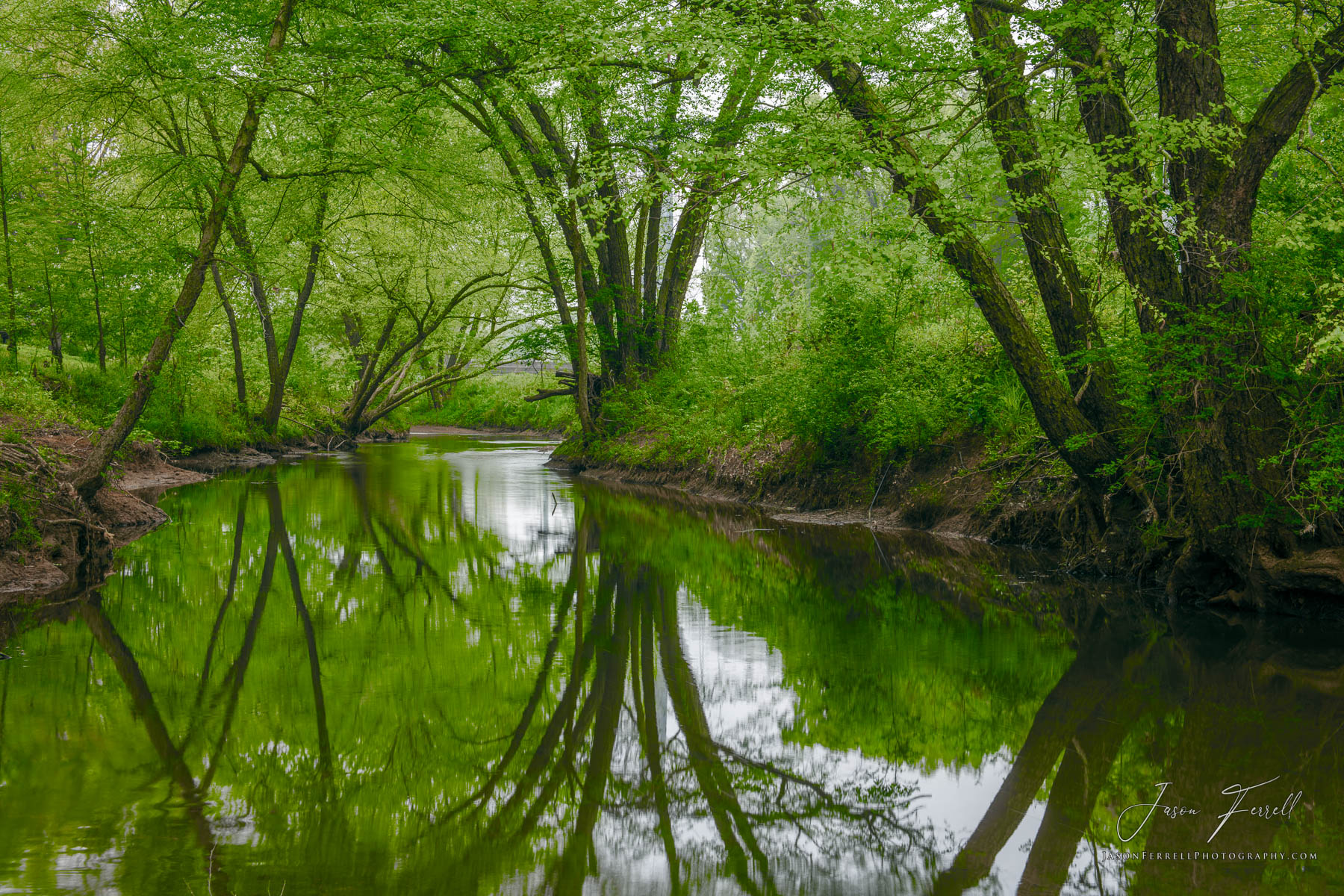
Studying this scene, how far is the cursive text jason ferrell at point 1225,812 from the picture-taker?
3.33 metres

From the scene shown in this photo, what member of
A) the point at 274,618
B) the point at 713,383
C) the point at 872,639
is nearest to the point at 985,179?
the point at 872,639

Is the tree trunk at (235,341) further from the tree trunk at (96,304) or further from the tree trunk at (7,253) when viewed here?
the tree trunk at (7,253)

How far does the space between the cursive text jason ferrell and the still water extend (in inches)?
0.8

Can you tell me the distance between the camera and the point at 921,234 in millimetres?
8047

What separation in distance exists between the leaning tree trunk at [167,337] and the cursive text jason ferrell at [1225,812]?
867cm

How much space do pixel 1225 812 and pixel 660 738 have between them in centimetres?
218

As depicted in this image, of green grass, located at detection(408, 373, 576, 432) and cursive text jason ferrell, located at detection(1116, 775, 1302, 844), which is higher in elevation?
green grass, located at detection(408, 373, 576, 432)

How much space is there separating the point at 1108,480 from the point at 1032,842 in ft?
17.4

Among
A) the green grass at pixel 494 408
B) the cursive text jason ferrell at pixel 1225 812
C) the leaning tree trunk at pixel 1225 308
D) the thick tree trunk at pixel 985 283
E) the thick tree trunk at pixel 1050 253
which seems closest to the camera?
the cursive text jason ferrell at pixel 1225 812

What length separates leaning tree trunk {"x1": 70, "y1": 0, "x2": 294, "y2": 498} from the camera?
30.1ft

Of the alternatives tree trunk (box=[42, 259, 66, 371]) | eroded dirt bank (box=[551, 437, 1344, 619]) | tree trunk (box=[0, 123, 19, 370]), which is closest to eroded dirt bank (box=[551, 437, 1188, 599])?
eroded dirt bank (box=[551, 437, 1344, 619])

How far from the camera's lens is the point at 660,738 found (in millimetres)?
4352

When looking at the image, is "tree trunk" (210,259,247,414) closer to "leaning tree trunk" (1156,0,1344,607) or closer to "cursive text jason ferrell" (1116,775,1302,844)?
"leaning tree trunk" (1156,0,1344,607)

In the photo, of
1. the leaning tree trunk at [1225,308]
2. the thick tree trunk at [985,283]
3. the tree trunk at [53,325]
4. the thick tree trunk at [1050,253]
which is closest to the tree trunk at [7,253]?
the tree trunk at [53,325]
